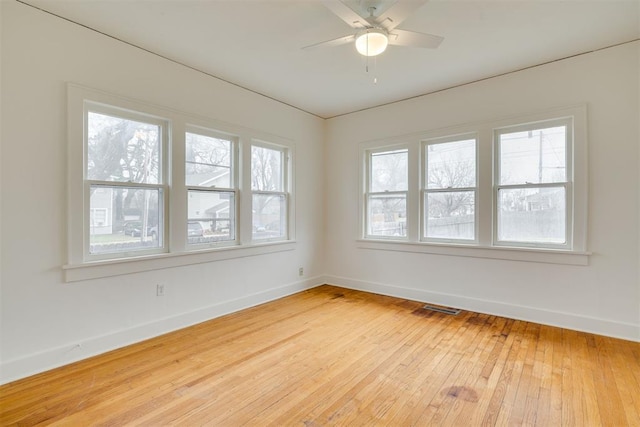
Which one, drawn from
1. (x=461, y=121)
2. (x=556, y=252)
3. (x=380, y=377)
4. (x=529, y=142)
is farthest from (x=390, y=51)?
(x=380, y=377)

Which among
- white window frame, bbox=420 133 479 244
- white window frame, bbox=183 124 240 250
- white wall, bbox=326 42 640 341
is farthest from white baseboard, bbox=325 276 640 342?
white window frame, bbox=183 124 240 250

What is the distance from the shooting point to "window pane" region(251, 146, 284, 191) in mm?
4223

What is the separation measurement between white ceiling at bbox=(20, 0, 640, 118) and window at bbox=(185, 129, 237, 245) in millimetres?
801

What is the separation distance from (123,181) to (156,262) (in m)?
0.85

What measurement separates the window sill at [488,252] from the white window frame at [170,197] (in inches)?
58.2

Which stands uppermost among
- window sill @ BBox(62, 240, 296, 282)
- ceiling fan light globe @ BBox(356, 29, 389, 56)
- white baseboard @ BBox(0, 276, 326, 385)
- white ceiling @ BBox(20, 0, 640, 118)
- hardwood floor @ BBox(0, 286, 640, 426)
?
white ceiling @ BBox(20, 0, 640, 118)

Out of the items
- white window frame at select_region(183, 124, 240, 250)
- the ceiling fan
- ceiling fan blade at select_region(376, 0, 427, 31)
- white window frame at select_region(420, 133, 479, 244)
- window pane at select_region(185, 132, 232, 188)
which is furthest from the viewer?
white window frame at select_region(420, 133, 479, 244)

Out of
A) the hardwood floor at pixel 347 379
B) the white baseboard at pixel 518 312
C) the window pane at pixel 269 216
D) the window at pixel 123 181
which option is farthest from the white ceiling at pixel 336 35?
the hardwood floor at pixel 347 379

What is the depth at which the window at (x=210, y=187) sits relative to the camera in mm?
3504

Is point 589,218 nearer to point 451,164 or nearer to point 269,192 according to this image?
point 451,164

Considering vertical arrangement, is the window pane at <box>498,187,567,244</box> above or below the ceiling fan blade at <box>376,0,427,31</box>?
below

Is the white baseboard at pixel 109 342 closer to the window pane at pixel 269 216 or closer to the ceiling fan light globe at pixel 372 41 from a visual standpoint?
the window pane at pixel 269 216

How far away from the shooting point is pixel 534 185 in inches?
137

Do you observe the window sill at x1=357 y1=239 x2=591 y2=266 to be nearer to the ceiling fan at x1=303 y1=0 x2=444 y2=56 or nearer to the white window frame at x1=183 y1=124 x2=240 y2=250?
the white window frame at x1=183 y1=124 x2=240 y2=250
